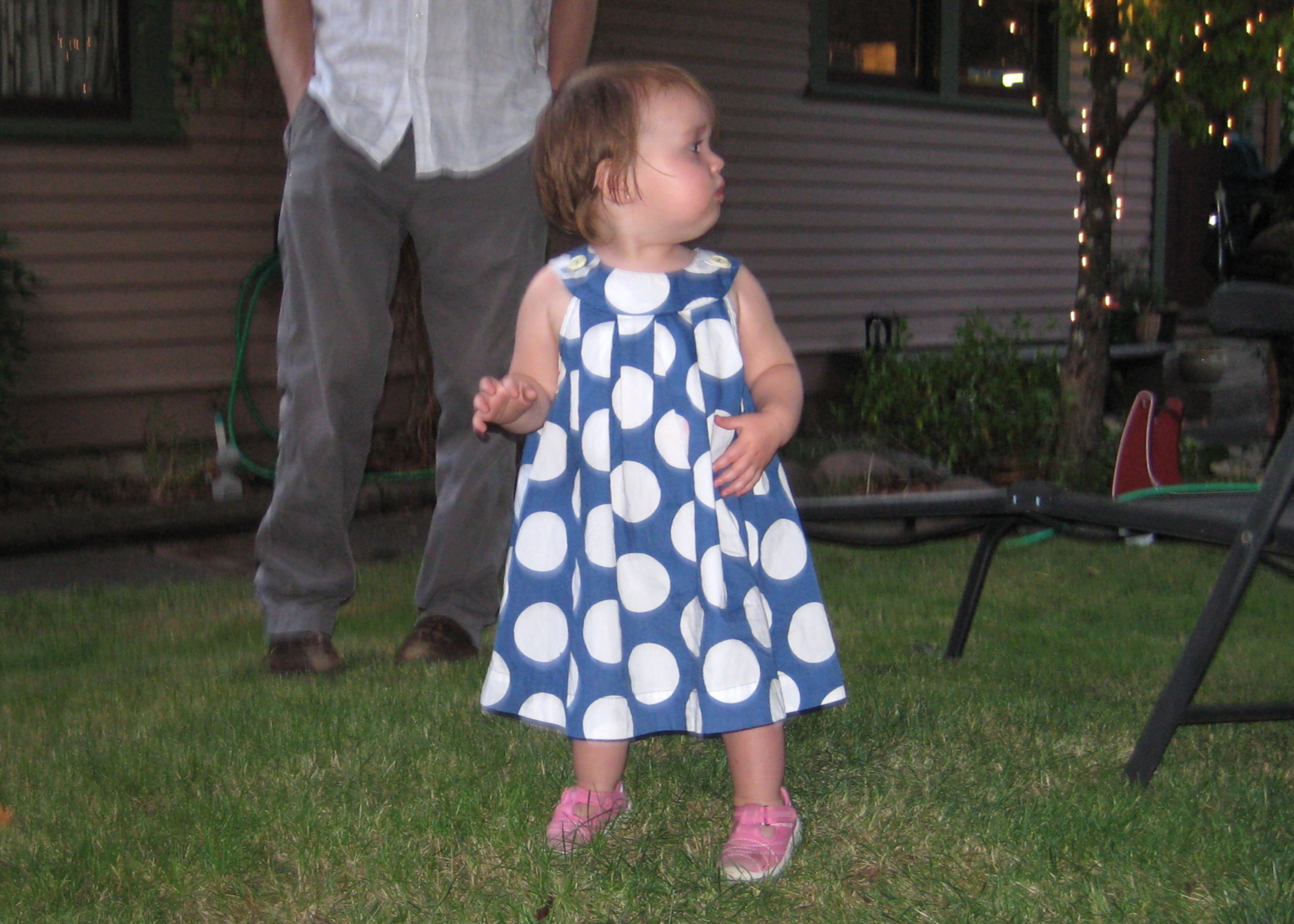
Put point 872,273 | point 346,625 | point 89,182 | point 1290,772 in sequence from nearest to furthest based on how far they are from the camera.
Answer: point 1290,772, point 346,625, point 89,182, point 872,273

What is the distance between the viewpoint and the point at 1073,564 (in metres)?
5.06

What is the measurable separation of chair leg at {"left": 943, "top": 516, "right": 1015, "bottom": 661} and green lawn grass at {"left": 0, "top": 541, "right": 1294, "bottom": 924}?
2.7 inches

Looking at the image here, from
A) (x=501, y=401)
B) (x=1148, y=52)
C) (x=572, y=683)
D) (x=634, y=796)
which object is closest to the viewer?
(x=501, y=401)

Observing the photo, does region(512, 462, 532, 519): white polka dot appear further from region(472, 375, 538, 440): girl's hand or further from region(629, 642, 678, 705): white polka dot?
region(629, 642, 678, 705): white polka dot

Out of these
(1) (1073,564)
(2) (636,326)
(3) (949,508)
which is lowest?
(1) (1073,564)

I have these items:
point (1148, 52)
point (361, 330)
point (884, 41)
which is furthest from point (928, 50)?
point (361, 330)

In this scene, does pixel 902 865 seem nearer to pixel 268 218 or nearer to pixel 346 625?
pixel 346 625

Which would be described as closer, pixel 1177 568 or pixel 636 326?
pixel 636 326

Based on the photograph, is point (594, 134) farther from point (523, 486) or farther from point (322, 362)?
point (322, 362)

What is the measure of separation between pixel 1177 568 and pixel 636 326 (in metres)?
3.31

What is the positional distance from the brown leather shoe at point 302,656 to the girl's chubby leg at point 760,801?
1.38 metres

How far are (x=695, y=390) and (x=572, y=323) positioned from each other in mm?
225

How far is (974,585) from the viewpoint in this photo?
3.39m

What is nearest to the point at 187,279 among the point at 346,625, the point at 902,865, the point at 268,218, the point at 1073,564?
the point at 268,218
